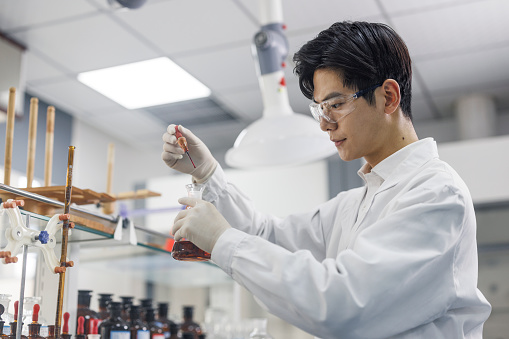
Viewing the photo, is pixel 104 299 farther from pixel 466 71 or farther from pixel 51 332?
pixel 466 71

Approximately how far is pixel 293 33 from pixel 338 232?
2.03 meters

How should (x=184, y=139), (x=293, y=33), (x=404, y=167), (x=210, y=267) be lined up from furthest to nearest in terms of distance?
(x=293, y=33) → (x=210, y=267) → (x=184, y=139) → (x=404, y=167)

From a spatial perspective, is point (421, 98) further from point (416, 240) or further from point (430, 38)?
point (416, 240)

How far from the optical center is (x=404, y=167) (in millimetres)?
1279

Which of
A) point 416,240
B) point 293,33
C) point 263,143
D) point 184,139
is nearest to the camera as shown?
point 416,240

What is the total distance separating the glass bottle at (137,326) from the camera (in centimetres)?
156

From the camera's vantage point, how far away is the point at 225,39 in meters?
3.33

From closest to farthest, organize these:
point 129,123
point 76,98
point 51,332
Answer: point 51,332 → point 76,98 → point 129,123

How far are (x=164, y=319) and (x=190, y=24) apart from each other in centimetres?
175

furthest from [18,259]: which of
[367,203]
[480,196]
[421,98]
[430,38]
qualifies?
[421,98]

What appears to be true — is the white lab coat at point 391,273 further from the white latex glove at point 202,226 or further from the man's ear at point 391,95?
the man's ear at point 391,95

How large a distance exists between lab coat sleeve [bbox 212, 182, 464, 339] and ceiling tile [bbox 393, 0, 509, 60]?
7.23 ft

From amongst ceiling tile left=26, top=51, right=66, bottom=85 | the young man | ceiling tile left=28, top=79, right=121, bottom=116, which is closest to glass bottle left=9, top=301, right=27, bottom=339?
the young man

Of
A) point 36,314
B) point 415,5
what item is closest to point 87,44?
point 415,5
